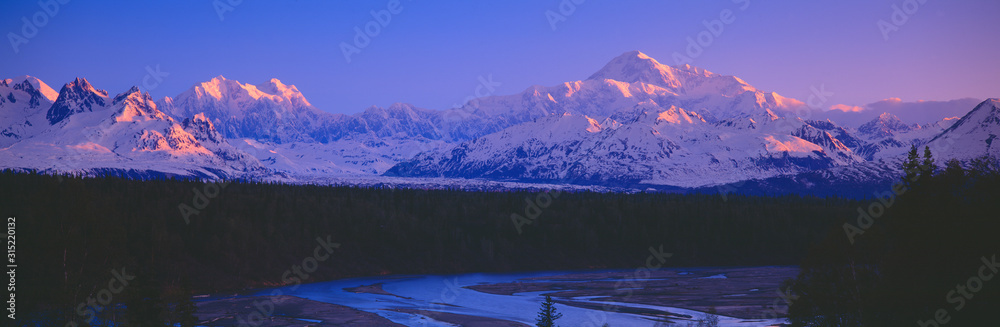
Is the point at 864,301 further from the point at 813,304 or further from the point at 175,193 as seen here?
the point at 175,193

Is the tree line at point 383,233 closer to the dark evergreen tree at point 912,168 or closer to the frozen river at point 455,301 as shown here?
the frozen river at point 455,301

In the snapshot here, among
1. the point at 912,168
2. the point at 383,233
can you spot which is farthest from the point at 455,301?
the point at 912,168

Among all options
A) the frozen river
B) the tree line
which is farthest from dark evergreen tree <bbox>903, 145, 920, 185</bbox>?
the tree line

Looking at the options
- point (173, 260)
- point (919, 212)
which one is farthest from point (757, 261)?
point (919, 212)

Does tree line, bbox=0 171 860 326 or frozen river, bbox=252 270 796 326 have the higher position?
tree line, bbox=0 171 860 326

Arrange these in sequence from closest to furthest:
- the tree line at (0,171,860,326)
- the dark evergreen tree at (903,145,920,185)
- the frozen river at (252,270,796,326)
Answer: the dark evergreen tree at (903,145,920,185) → the frozen river at (252,270,796,326) → the tree line at (0,171,860,326)

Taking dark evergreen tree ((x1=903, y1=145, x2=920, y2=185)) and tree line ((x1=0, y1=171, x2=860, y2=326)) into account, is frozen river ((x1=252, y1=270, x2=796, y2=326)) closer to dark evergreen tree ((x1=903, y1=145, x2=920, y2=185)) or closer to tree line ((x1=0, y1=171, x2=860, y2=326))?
tree line ((x1=0, y1=171, x2=860, y2=326))

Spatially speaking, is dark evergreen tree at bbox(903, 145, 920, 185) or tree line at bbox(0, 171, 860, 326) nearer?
dark evergreen tree at bbox(903, 145, 920, 185)

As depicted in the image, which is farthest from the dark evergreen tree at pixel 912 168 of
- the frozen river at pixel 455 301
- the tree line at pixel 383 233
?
the tree line at pixel 383 233

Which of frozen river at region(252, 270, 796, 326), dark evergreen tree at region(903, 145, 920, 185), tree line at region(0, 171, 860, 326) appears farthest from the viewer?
tree line at region(0, 171, 860, 326)

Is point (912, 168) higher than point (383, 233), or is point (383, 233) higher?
point (383, 233)

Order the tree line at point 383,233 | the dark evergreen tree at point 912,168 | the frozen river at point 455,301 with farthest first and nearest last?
the tree line at point 383,233
the frozen river at point 455,301
the dark evergreen tree at point 912,168

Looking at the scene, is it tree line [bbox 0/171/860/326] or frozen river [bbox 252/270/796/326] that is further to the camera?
tree line [bbox 0/171/860/326]

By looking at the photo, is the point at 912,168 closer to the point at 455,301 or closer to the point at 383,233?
the point at 455,301
